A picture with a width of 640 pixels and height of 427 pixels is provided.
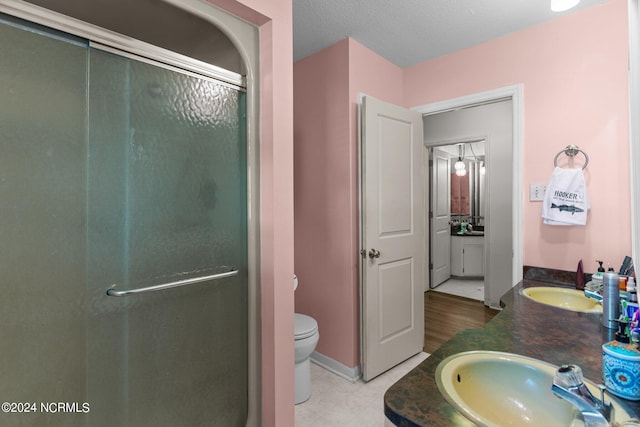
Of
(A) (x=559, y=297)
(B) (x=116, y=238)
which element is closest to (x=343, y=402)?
(A) (x=559, y=297)

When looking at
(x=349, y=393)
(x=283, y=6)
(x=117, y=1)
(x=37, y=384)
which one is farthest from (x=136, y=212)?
(x=349, y=393)

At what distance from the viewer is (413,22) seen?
2008 mm

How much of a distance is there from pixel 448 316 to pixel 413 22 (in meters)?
2.87

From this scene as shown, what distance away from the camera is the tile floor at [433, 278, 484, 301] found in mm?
4070

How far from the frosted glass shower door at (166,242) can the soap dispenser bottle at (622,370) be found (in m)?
1.28

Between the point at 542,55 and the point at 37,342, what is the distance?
298cm

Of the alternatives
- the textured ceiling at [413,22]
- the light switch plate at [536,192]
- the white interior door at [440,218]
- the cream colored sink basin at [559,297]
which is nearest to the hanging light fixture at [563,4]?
the textured ceiling at [413,22]

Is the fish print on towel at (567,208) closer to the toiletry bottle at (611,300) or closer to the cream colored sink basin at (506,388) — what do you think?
the toiletry bottle at (611,300)

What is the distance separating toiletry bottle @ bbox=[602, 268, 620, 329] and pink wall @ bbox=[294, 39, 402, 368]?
4.50ft

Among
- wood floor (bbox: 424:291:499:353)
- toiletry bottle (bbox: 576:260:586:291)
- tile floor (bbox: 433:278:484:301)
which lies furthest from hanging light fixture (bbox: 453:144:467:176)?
toiletry bottle (bbox: 576:260:586:291)

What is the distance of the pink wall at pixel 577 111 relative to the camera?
5.68 ft

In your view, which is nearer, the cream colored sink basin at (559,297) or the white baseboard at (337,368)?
the cream colored sink basin at (559,297)

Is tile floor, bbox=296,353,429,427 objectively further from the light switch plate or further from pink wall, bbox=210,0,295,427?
the light switch plate

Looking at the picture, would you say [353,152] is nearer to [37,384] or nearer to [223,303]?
[223,303]
